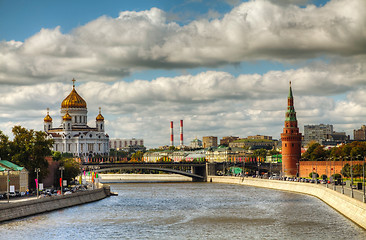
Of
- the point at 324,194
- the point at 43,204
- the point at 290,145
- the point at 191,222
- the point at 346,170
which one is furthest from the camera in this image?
the point at 290,145

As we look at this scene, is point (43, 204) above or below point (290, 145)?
below

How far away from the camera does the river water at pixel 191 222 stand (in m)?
49.9

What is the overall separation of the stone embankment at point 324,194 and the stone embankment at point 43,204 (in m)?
26.8

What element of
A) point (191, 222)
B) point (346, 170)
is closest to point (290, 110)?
point (346, 170)

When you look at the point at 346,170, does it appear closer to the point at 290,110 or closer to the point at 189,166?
the point at 290,110

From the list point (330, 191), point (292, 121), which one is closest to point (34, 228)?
point (330, 191)

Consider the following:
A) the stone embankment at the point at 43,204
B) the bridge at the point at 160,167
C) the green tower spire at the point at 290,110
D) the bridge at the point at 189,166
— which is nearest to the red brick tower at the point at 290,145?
the green tower spire at the point at 290,110

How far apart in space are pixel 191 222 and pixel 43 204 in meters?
14.8

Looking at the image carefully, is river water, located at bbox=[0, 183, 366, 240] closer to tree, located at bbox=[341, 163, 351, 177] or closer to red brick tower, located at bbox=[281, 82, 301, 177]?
tree, located at bbox=[341, 163, 351, 177]

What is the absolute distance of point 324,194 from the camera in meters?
77.6

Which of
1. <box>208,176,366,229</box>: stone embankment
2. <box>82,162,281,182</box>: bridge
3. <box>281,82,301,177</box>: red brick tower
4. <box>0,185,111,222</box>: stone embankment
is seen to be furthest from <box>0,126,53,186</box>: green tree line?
<box>281,82,301,177</box>: red brick tower

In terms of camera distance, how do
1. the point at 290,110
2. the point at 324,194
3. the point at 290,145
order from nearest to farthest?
the point at 324,194 → the point at 290,145 → the point at 290,110

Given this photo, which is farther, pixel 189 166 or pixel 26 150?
pixel 189 166

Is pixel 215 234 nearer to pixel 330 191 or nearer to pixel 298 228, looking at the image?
pixel 298 228
